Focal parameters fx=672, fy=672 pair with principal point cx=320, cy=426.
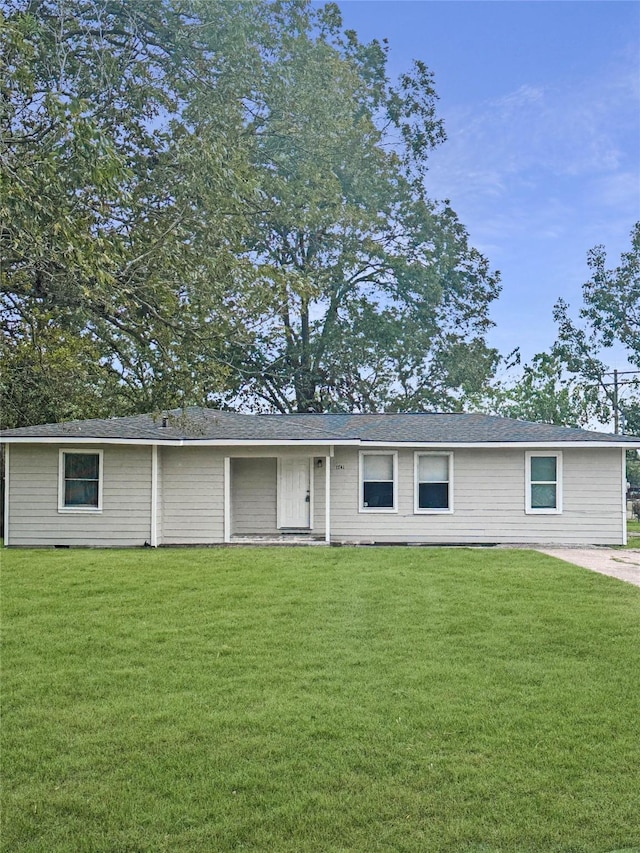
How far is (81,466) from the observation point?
14367 millimetres

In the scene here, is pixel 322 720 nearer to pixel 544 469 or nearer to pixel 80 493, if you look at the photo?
pixel 80 493

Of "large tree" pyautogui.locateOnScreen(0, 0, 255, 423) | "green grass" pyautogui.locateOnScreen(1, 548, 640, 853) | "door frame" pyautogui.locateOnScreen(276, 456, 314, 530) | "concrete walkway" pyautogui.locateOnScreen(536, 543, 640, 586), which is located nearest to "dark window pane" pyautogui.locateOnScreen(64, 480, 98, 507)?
"large tree" pyautogui.locateOnScreen(0, 0, 255, 423)

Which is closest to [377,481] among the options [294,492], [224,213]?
[294,492]

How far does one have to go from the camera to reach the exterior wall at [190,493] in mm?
14523

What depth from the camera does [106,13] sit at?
35.8 ft

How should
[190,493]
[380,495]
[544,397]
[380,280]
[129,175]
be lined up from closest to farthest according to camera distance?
[129,175], [190,493], [380,495], [380,280], [544,397]

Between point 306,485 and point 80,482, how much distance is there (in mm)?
4896

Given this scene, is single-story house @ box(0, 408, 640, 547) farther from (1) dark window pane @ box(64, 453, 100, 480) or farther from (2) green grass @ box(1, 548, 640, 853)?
(2) green grass @ box(1, 548, 640, 853)

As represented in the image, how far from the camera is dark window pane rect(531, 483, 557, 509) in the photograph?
14781 mm

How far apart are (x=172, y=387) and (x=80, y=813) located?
7.11m

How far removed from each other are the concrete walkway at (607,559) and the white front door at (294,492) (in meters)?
5.11

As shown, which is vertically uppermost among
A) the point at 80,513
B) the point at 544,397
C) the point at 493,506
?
the point at 544,397

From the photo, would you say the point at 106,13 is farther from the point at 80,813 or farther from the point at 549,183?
the point at 549,183

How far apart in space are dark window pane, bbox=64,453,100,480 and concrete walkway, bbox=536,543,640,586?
9.40 meters
